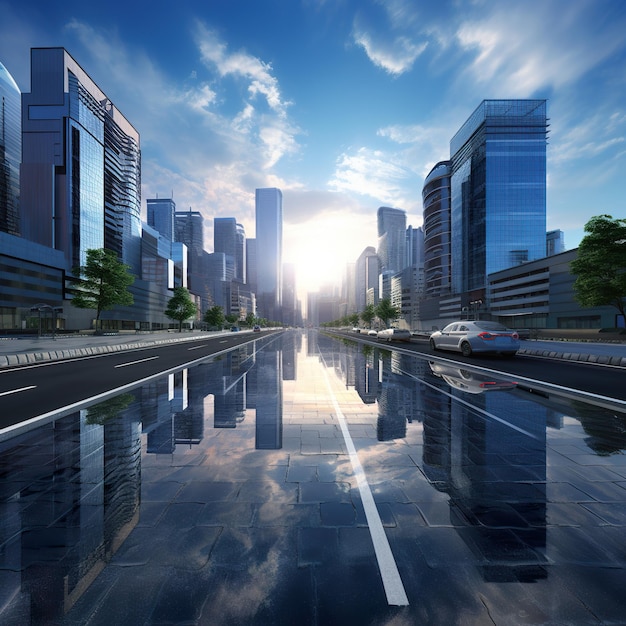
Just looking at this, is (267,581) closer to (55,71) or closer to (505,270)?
(505,270)

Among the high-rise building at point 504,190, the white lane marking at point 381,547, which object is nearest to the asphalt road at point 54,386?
the white lane marking at point 381,547

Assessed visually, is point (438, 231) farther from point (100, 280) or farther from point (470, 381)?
point (470, 381)

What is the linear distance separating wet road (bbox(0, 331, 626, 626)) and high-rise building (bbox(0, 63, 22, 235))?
14222 centimetres

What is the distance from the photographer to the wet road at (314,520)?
2102 millimetres

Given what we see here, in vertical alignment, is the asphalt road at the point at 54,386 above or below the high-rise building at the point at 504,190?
below

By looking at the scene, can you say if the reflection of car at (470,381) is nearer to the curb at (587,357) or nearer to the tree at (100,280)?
the curb at (587,357)

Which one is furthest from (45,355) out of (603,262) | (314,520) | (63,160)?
(63,160)

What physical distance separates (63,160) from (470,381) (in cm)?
11914

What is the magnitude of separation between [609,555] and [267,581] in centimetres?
285

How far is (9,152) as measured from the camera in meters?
116

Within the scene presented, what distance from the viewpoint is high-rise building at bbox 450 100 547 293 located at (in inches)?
3809

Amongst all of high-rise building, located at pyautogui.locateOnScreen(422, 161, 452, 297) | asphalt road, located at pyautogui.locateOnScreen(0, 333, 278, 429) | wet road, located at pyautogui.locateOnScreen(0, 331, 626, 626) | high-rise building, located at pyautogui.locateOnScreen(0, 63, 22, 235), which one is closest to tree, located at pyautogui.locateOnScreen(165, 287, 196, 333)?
high-rise building, located at pyautogui.locateOnScreen(0, 63, 22, 235)

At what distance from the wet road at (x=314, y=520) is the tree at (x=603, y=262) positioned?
37.4 metres

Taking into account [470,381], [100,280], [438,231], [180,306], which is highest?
[438,231]
